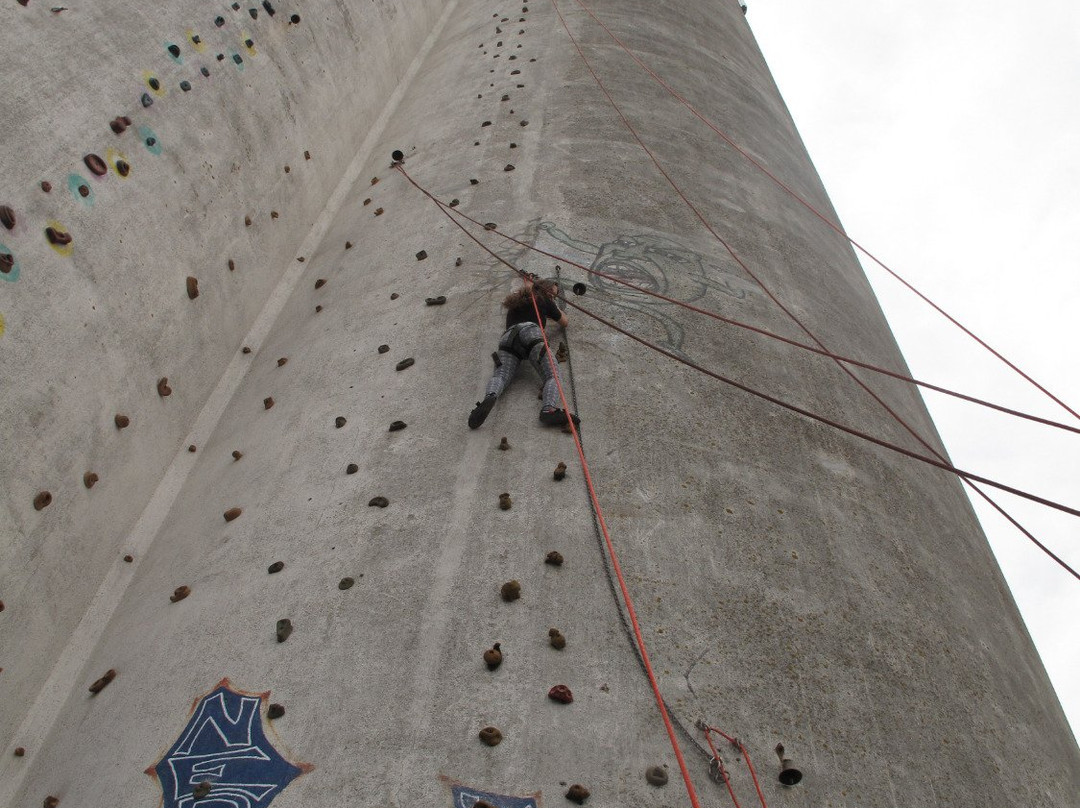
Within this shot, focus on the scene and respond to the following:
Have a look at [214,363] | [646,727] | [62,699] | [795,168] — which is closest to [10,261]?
[214,363]

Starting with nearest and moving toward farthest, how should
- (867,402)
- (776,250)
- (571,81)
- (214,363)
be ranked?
(867,402), (214,363), (776,250), (571,81)

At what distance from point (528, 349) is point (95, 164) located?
7.22ft

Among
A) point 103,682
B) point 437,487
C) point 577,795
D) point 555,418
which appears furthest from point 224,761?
point 555,418

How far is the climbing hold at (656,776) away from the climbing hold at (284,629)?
1251 mm

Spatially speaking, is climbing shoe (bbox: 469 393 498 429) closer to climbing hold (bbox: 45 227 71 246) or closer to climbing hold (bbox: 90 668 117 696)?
climbing hold (bbox: 90 668 117 696)

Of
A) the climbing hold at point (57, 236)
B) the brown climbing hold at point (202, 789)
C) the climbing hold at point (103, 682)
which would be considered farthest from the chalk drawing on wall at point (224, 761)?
the climbing hold at point (57, 236)

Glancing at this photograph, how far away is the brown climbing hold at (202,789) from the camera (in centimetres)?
267

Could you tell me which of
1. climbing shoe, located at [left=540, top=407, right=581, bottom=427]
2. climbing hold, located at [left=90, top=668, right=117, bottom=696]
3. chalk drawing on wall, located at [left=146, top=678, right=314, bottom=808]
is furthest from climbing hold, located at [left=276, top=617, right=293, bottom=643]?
climbing shoe, located at [left=540, top=407, right=581, bottom=427]

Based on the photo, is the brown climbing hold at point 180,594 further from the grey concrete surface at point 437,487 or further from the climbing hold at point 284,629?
the climbing hold at point 284,629

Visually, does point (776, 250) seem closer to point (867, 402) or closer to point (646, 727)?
point (867, 402)

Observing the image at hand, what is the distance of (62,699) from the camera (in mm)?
3576

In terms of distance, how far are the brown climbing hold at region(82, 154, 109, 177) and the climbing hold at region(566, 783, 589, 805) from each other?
349 cm

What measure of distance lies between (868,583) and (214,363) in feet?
11.1

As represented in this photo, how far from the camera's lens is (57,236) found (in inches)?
157
